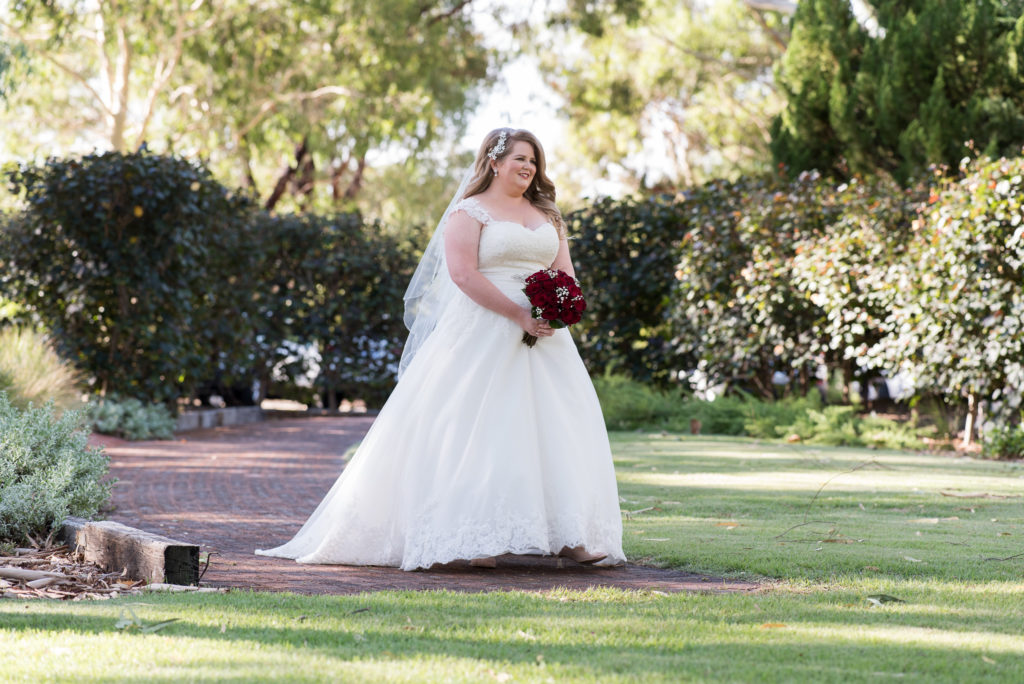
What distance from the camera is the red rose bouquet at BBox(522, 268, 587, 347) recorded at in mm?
5109

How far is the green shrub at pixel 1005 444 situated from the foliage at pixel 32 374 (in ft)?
27.5

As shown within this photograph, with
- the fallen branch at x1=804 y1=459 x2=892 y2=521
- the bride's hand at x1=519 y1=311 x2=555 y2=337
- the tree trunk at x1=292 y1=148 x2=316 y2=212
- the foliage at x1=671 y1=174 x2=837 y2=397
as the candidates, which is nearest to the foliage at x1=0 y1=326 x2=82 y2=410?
the bride's hand at x1=519 y1=311 x2=555 y2=337

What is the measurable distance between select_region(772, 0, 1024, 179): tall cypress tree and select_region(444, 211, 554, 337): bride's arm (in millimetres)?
8945

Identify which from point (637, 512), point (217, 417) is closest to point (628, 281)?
point (217, 417)

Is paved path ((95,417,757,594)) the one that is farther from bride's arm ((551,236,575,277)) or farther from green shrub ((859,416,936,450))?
green shrub ((859,416,936,450))

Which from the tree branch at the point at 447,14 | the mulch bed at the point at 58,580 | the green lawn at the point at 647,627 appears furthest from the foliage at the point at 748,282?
the mulch bed at the point at 58,580

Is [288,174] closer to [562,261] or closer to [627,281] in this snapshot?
[627,281]

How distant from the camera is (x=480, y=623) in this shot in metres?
3.69

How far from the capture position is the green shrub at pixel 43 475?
17.5ft

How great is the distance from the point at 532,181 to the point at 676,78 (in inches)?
883

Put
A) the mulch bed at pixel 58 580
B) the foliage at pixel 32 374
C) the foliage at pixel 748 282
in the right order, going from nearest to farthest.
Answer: the mulch bed at pixel 58 580 < the foliage at pixel 32 374 < the foliage at pixel 748 282

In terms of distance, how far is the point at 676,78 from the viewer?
27.0 meters

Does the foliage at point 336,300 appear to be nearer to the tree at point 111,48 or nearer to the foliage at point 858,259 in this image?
the tree at point 111,48

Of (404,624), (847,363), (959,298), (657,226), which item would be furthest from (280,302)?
(404,624)
